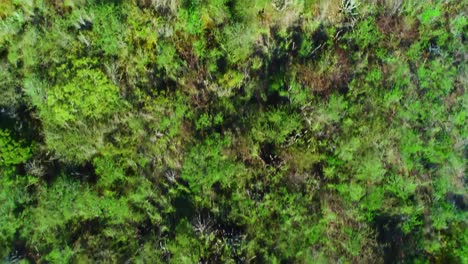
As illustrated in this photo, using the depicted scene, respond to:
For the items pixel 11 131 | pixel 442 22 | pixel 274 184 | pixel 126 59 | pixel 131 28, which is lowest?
pixel 11 131

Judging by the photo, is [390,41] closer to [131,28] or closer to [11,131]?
[131,28]

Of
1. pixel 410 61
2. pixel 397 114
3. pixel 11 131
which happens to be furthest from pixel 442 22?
pixel 11 131

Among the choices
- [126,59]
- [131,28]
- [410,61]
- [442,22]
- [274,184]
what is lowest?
[274,184]

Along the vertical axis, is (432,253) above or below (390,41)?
below

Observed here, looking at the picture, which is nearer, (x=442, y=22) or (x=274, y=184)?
(x=274, y=184)

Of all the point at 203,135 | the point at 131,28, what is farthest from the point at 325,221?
the point at 131,28

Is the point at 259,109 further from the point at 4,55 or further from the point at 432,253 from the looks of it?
the point at 4,55
